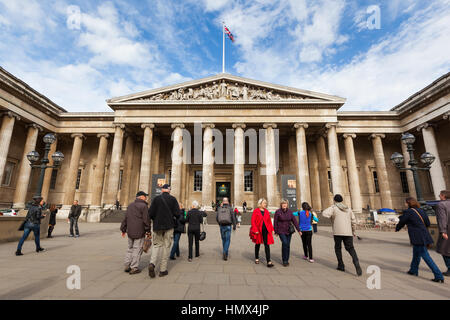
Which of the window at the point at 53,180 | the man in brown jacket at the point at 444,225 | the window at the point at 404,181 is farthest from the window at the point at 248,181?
the window at the point at 53,180

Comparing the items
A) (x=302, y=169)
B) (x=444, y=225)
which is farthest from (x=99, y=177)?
(x=444, y=225)

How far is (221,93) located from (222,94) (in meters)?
0.20

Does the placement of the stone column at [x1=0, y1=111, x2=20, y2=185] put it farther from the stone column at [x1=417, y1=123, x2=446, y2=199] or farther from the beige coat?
the stone column at [x1=417, y1=123, x2=446, y2=199]

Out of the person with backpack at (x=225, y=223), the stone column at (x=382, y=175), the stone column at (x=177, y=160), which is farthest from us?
the stone column at (x=382, y=175)

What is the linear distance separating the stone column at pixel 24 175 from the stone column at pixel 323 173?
30994mm

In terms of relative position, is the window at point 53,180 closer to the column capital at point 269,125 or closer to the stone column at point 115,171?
the stone column at point 115,171

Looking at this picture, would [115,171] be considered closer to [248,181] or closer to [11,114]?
[11,114]

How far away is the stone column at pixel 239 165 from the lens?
817 inches

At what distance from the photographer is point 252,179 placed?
2798 cm

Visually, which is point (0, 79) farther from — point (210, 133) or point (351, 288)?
point (351, 288)

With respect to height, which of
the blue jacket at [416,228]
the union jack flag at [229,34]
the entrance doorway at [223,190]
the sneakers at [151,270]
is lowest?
the sneakers at [151,270]

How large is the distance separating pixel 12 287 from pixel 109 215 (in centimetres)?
1829

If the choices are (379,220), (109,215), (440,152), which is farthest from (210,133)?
(440,152)

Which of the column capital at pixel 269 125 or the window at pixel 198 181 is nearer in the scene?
the column capital at pixel 269 125
